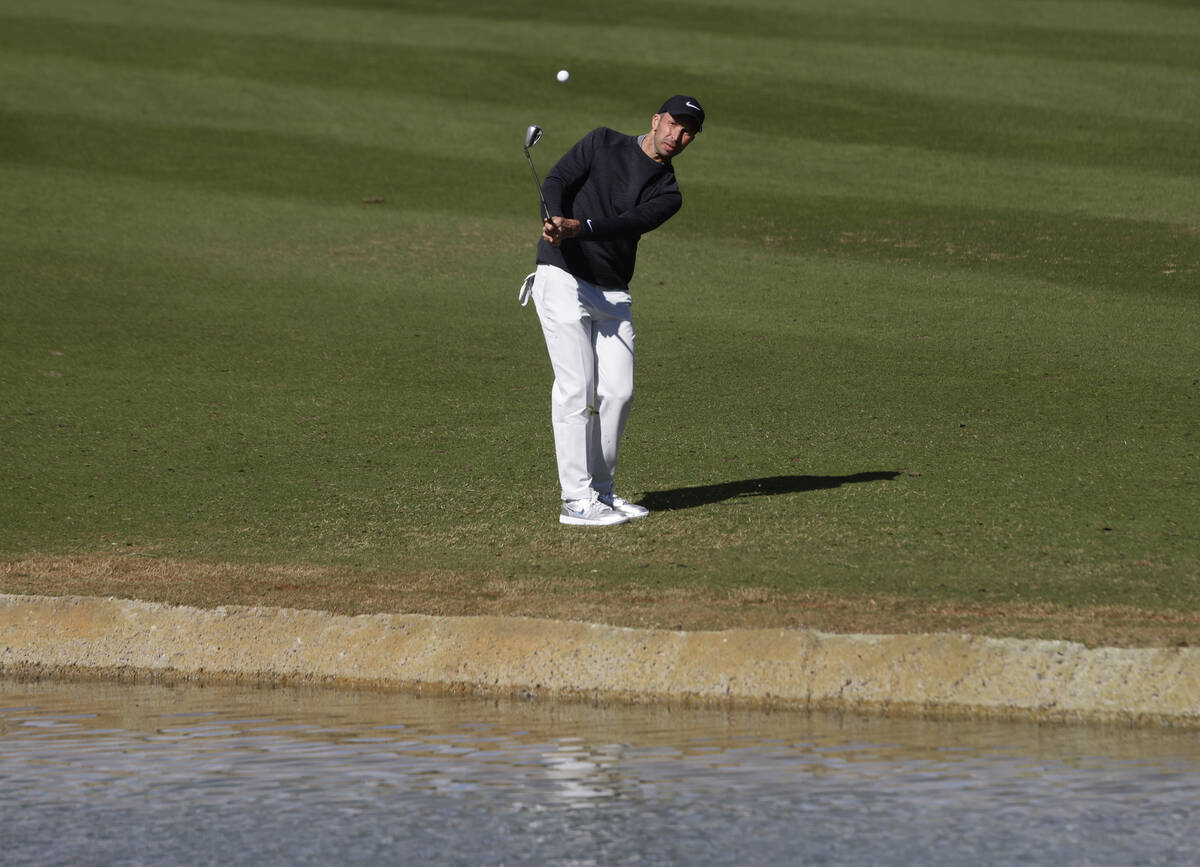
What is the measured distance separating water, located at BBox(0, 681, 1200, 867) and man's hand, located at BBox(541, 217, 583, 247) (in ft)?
8.09

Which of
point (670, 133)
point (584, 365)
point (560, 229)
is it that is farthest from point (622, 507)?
point (670, 133)

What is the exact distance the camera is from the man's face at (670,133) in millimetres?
8305

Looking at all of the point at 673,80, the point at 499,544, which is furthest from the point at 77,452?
the point at 673,80

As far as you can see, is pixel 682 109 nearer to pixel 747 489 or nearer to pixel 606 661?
pixel 747 489

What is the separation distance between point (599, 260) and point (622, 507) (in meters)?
1.39

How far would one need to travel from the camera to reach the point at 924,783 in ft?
17.1

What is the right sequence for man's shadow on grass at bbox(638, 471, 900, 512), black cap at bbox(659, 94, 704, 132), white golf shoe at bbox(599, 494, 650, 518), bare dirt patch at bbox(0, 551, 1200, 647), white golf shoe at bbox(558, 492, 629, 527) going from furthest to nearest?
1. man's shadow on grass at bbox(638, 471, 900, 512)
2. white golf shoe at bbox(599, 494, 650, 518)
3. white golf shoe at bbox(558, 492, 629, 527)
4. black cap at bbox(659, 94, 704, 132)
5. bare dirt patch at bbox(0, 551, 1200, 647)

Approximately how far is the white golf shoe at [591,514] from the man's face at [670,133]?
1.82m

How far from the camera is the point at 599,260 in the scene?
27.7 feet

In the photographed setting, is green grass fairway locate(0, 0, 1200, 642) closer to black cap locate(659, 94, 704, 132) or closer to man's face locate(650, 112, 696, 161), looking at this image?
Result: man's face locate(650, 112, 696, 161)

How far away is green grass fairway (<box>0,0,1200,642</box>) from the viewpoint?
827cm

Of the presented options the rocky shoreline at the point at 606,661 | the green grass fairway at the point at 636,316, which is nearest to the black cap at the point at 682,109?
the green grass fairway at the point at 636,316

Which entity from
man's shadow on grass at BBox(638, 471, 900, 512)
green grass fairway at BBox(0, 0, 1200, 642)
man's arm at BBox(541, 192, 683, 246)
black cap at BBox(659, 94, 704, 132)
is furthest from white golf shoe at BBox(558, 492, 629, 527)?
black cap at BBox(659, 94, 704, 132)

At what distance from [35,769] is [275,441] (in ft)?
18.4
